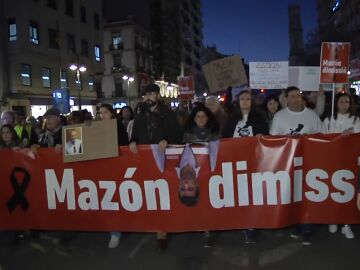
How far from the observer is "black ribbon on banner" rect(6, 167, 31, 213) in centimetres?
586

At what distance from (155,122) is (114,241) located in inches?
67.1

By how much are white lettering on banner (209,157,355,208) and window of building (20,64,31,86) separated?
974 inches

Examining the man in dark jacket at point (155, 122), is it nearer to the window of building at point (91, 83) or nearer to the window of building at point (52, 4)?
the window of building at point (52, 4)

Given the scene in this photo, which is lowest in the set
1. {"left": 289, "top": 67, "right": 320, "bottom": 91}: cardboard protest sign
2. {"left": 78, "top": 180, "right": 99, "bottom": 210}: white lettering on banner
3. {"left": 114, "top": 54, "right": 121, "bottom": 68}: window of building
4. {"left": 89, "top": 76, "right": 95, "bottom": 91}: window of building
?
{"left": 78, "top": 180, "right": 99, "bottom": 210}: white lettering on banner

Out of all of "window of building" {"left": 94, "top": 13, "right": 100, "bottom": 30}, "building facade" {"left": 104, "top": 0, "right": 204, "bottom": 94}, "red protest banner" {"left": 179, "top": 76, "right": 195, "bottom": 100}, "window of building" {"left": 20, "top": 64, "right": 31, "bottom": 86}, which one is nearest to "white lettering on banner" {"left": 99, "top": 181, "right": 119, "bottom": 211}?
"red protest banner" {"left": 179, "top": 76, "right": 195, "bottom": 100}

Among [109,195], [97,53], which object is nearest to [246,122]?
[109,195]

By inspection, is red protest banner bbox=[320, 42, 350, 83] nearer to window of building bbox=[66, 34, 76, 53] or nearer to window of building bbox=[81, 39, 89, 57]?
window of building bbox=[66, 34, 76, 53]

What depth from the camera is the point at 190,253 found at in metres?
5.21

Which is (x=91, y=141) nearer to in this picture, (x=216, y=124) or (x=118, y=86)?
(x=216, y=124)

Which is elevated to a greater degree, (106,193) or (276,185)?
(276,185)

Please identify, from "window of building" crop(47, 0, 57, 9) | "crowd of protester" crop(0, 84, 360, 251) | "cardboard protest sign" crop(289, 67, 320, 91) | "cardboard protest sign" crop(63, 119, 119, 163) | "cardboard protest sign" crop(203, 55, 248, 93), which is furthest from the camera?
"window of building" crop(47, 0, 57, 9)

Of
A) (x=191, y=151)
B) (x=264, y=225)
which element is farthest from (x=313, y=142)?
(x=191, y=151)

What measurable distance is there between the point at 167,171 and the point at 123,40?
5436 centimetres

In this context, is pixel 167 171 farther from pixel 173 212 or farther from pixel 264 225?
pixel 264 225
